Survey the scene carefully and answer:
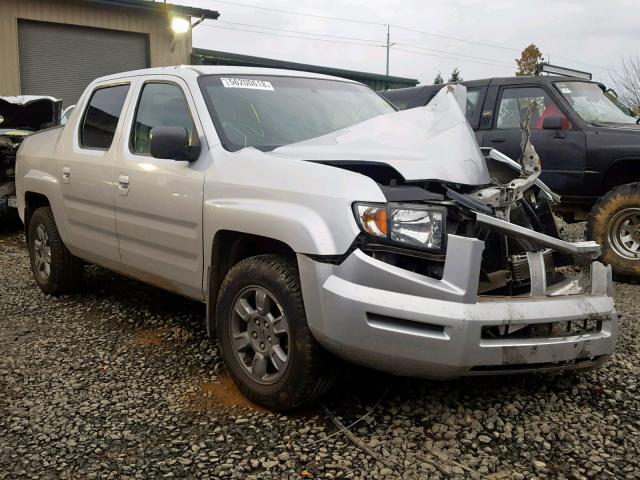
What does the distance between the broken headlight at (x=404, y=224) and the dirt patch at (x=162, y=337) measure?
201 cm

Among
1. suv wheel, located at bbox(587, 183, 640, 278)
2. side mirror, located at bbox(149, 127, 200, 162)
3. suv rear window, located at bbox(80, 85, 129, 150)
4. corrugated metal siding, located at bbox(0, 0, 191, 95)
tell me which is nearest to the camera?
side mirror, located at bbox(149, 127, 200, 162)

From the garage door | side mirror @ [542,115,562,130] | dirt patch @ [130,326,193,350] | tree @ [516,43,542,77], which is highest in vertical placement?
tree @ [516,43,542,77]

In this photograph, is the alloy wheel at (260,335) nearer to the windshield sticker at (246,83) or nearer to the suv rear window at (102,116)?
the windshield sticker at (246,83)

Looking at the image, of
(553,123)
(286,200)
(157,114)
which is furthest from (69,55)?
(286,200)

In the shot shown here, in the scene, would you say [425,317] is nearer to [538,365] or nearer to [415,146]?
[538,365]

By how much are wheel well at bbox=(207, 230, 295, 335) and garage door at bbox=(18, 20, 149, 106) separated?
1245cm

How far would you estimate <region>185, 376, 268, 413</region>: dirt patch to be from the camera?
328cm

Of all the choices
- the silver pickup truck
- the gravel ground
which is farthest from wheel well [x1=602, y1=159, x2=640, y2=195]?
the silver pickup truck

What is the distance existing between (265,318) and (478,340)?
106 cm

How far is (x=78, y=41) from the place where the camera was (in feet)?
48.0

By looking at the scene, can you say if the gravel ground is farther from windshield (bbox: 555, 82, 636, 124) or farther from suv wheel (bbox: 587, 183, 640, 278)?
windshield (bbox: 555, 82, 636, 124)

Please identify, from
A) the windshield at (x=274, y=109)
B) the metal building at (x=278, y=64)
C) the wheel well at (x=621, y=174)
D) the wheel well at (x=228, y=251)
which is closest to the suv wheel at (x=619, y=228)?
the wheel well at (x=621, y=174)

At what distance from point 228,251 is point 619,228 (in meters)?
4.23

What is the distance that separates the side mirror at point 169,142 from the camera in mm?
3447
